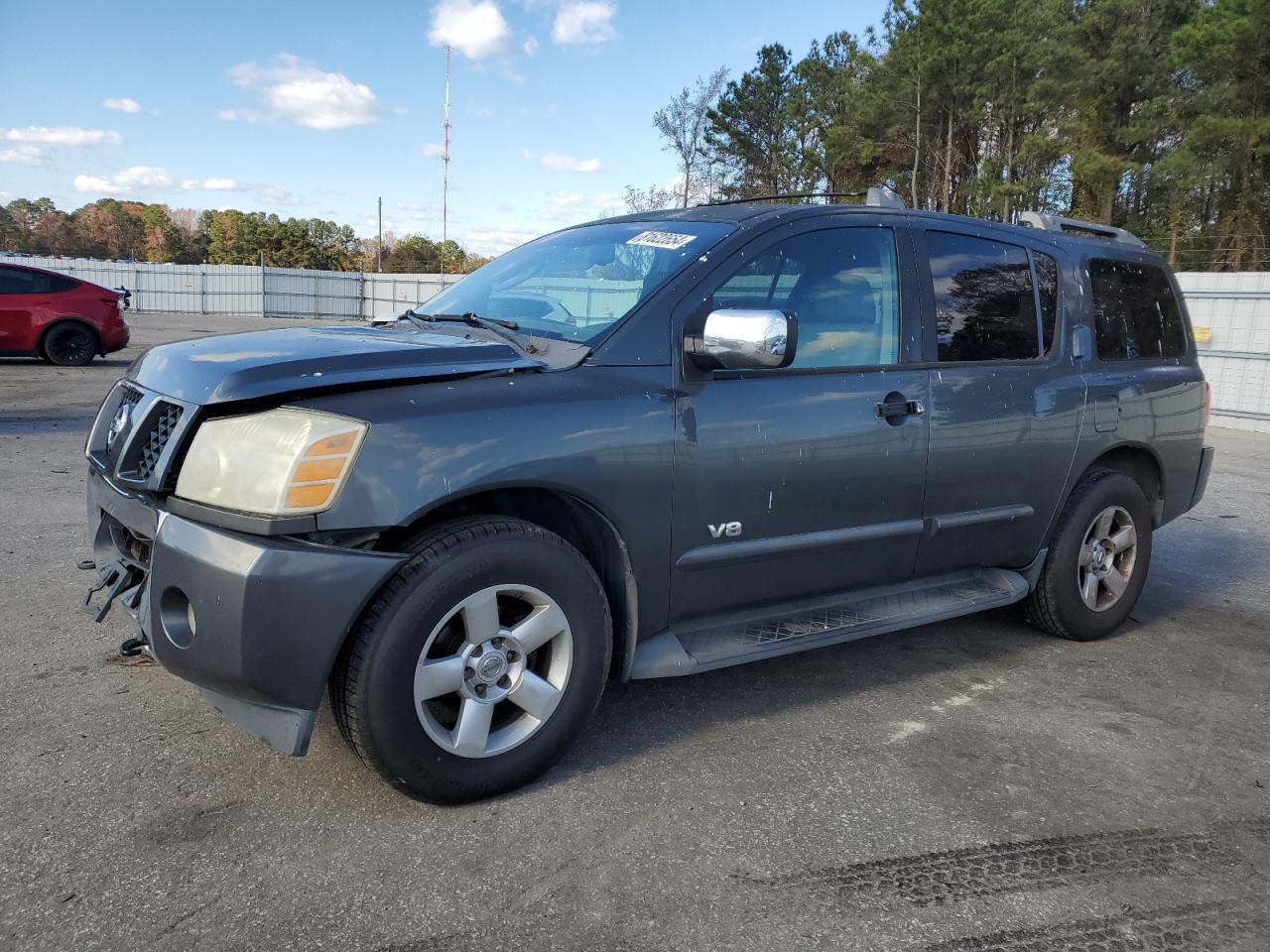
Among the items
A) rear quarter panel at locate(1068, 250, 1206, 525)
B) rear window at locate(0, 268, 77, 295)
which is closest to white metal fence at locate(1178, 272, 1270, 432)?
rear quarter panel at locate(1068, 250, 1206, 525)

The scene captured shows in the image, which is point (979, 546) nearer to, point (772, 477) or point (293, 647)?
point (772, 477)

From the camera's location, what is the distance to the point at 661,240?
346 cm

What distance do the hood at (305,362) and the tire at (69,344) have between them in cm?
1251

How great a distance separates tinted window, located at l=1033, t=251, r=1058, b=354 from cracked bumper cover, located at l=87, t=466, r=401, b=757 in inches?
118

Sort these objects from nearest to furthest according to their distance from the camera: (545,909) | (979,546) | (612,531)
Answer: (545,909)
(612,531)
(979,546)

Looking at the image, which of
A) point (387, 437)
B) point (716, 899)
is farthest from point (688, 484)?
point (716, 899)

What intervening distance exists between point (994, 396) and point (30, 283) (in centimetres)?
1385

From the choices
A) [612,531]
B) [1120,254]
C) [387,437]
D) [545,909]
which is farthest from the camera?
[1120,254]

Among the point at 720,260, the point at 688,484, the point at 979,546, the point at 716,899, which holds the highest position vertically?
the point at 720,260

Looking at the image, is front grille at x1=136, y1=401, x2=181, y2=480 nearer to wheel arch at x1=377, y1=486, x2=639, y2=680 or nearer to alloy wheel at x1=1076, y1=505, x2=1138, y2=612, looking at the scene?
wheel arch at x1=377, y1=486, x2=639, y2=680

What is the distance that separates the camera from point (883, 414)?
3445 millimetres

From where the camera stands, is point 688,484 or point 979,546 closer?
point 688,484

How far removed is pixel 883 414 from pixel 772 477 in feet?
1.83

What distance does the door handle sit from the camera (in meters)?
3.44
